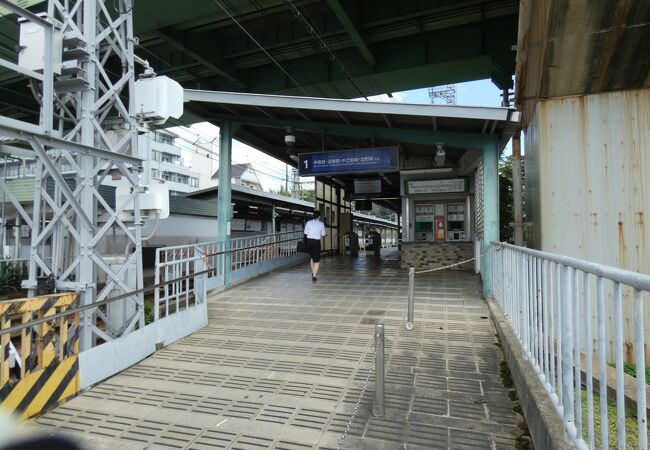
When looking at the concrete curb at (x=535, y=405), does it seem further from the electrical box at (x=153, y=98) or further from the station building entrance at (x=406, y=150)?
the electrical box at (x=153, y=98)

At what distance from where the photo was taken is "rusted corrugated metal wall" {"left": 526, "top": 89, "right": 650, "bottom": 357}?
5.00m

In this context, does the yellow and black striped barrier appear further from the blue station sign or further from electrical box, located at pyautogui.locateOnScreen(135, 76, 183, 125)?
the blue station sign

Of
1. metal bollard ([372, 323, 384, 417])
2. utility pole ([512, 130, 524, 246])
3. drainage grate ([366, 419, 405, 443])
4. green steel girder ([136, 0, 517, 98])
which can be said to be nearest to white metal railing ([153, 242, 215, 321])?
metal bollard ([372, 323, 384, 417])

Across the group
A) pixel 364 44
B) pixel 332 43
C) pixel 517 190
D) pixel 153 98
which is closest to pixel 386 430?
pixel 153 98

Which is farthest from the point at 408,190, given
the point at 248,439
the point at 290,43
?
the point at 248,439

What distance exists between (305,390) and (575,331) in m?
2.40

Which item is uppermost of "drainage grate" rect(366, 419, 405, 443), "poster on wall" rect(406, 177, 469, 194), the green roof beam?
the green roof beam

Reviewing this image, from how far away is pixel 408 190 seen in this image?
13.1 m

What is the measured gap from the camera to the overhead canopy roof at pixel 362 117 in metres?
Answer: 7.09

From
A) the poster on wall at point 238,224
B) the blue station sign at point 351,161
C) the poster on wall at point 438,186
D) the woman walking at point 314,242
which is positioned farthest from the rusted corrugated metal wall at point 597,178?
the poster on wall at point 238,224

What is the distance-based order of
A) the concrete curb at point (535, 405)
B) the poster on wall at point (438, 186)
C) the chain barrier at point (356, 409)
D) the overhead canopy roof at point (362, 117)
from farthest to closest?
the poster on wall at point (438, 186) < the overhead canopy roof at point (362, 117) < the chain barrier at point (356, 409) < the concrete curb at point (535, 405)

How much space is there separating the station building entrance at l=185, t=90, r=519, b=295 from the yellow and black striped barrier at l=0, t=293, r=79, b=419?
520 centimetres

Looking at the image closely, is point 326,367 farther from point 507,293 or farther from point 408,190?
point 408,190

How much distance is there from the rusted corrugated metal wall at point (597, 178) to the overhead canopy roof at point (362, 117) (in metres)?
1.46
